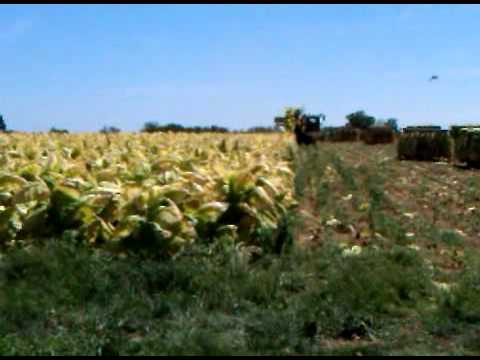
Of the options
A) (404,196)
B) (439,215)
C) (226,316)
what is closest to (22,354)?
(226,316)

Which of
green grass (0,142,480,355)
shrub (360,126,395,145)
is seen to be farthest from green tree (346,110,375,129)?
green grass (0,142,480,355)

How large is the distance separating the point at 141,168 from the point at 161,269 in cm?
198

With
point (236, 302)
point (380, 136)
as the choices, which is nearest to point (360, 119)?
point (380, 136)

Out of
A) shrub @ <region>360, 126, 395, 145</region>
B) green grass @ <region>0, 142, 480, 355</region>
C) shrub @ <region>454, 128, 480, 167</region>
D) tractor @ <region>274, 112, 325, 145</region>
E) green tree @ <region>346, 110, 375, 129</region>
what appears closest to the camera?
green grass @ <region>0, 142, 480, 355</region>

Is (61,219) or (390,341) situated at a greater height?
(61,219)

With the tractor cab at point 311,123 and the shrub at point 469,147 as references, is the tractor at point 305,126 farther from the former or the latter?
the shrub at point 469,147

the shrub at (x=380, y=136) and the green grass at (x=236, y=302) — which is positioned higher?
the shrub at (x=380, y=136)

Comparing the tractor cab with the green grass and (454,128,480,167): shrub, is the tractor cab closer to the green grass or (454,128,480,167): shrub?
(454,128,480,167): shrub

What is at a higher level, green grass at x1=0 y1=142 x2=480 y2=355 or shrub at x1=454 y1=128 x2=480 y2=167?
shrub at x1=454 y1=128 x2=480 y2=167

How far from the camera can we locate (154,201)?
6078mm

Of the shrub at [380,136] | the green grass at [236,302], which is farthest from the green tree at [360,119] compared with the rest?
the green grass at [236,302]

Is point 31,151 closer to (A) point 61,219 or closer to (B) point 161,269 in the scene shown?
(A) point 61,219

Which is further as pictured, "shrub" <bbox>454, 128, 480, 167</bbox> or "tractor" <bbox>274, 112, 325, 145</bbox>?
"tractor" <bbox>274, 112, 325, 145</bbox>

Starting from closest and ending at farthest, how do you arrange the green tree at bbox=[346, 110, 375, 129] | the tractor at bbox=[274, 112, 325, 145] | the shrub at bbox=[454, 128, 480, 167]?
the shrub at bbox=[454, 128, 480, 167] < the tractor at bbox=[274, 112, 325, 145] < the green tree at bbox=[346, 110, 375, 129]
